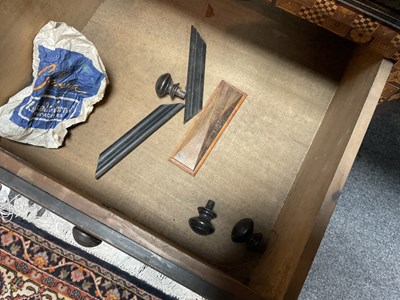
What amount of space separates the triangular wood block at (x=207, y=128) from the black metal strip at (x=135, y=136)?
0.24 ft

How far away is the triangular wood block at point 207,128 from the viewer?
96 centimetres

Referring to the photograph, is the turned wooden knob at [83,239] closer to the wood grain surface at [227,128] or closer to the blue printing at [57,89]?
the wood grain surface at [227,128]

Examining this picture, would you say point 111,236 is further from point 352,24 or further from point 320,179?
point 352,24

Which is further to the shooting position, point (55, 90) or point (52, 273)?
point (52, 273)

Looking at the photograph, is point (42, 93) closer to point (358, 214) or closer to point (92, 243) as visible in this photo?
point (92, 243)

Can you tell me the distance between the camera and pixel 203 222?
0.87 meters

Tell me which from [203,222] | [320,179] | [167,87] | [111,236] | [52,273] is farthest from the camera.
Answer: [52,273]

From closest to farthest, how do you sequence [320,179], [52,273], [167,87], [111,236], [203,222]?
[111,236], [320,179], [203,222], [167,87], [52,273]

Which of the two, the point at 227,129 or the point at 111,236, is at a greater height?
the point at 227,129

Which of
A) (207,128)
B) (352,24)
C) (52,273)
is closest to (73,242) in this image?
(52,273)

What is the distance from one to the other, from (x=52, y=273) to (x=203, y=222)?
552mm

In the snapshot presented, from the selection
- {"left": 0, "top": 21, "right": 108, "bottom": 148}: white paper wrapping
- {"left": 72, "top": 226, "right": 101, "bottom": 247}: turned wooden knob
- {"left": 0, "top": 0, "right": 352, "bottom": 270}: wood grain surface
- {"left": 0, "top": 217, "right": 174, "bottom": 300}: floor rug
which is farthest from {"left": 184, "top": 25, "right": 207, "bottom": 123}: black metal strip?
{"left": 0, "top": 217, "right": 174, "bottom": 300}: floor rug

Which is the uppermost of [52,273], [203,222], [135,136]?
[135,136]

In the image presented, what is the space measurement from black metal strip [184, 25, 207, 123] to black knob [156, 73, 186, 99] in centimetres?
3
